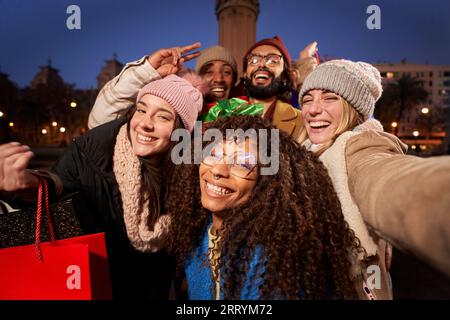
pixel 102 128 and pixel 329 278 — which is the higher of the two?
pixel 102 128

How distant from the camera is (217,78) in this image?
8.50ft

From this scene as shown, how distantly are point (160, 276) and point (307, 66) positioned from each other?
1.86 meters

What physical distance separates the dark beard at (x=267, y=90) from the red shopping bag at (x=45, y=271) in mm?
1637

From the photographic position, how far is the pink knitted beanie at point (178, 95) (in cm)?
162

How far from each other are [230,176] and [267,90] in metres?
1.19

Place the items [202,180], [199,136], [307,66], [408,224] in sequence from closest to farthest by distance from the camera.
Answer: [408,224], [202,180], [199,136], [307,66]

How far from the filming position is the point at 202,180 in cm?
137

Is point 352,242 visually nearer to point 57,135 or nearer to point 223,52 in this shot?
point 223,52

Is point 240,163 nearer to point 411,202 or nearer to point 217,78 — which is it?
point 411,202

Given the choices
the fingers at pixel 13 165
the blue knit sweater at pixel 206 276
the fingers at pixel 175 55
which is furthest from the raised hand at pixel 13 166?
the fingers at pixel 175 55

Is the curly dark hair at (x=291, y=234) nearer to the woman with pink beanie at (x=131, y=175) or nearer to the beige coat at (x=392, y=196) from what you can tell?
the beige coat at (x=392, y=196)

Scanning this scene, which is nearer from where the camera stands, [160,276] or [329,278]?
[329,278]
